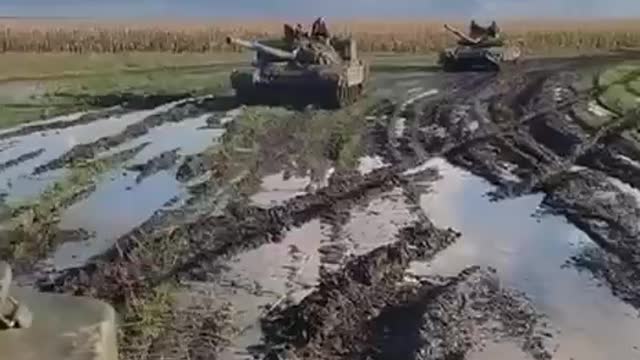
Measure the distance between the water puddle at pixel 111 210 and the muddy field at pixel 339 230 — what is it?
0.13ft

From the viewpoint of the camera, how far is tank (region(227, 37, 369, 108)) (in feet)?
74.6

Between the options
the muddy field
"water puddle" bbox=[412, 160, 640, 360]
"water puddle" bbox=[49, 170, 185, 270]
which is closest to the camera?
the muddy field

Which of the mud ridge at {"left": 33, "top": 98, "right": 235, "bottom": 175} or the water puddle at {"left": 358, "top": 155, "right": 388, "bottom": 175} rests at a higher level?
the water puddle at {"left": 358, "top": 155, "right": 388, "bottom": 175}

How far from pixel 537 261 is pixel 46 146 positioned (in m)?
8.68

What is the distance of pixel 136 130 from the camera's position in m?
19.5

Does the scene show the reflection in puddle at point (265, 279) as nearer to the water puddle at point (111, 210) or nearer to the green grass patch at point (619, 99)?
the water puddle at point (111, 210)

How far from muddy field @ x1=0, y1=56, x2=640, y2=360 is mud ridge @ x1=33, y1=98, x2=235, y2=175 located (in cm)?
7

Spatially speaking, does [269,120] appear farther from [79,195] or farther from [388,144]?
[79,195]

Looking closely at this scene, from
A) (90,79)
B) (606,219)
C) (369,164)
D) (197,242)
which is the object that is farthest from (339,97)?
(197,242)

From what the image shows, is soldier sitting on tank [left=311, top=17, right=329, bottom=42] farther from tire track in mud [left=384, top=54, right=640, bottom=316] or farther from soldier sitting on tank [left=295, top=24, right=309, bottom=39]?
tire track in mud [left=384, top=54, right=640, bottom=316]

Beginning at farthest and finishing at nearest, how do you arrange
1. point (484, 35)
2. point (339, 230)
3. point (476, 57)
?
point (484, 35), point (476, 57), point (339, 230)

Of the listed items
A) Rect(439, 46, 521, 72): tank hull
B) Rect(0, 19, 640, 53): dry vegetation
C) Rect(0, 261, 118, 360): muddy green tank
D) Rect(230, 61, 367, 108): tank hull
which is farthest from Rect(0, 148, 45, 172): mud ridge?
Rect(0, 19, 640, 53): dry vegetation

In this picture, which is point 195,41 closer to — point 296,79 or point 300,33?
point 300,33

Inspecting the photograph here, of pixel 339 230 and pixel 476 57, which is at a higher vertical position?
pixel 339 230
